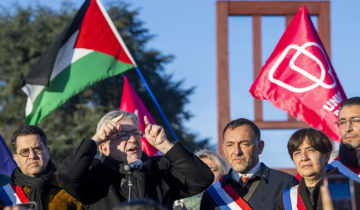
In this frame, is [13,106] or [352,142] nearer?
[352,142]

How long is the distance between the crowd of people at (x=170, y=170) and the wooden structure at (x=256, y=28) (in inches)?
147

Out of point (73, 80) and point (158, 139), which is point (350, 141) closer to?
point (158, 139)

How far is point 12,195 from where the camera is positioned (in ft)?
18.8

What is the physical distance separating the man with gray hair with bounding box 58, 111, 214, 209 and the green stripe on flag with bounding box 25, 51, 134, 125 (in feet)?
14.0

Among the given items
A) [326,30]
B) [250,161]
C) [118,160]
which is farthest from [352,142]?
[326,30]

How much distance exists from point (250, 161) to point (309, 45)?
284 cm

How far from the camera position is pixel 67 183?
4.81 meters

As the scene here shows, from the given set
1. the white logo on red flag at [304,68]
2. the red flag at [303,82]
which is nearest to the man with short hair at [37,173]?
the red flag at [303,82]

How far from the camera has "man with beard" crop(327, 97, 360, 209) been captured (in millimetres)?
5523

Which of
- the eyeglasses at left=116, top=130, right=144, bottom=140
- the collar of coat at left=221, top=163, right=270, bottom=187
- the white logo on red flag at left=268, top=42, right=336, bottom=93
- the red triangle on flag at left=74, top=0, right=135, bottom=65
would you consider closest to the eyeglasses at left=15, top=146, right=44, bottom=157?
the eyeglasses at left=116, top=130, right=144, bottom=140

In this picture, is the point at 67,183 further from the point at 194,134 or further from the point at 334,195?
the point at 194,134

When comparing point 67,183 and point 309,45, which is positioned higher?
point 309,45

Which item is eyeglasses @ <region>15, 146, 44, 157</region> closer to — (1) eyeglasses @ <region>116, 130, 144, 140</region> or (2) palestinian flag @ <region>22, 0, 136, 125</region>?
(1) eyeglasses @ <region>116, 130, 144, 140</region>

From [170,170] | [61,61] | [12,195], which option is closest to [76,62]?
[61,61]
